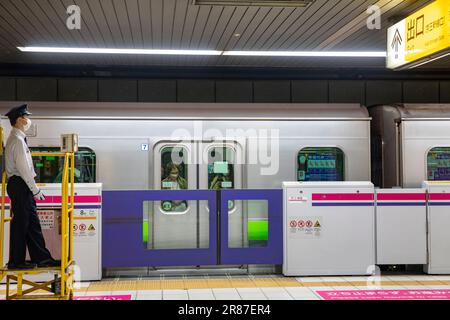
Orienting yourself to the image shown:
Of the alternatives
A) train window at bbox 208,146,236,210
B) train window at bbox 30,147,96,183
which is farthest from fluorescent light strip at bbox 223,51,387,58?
train window at bbox 30,147,96,183

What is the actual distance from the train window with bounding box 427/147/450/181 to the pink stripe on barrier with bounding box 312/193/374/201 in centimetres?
147

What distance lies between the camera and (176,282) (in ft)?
23.5

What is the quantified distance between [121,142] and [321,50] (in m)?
3.43

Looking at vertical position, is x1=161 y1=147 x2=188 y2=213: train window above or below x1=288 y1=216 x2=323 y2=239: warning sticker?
above

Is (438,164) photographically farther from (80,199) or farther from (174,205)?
(80,199)

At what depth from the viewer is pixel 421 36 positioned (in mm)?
5617

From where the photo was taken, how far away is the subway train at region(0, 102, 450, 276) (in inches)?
305

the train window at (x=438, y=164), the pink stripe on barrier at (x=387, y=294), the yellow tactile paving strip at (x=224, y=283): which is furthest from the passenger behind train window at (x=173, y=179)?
the train window at (x=438, y=164)

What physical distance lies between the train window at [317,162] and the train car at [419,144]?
88 cm

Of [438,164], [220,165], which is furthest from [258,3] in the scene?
[438,164]

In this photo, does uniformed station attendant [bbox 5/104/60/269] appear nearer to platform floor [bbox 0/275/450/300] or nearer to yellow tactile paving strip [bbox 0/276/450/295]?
platform floor [bbox 0/275/450/300]

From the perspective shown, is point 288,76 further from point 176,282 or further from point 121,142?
point 176,282

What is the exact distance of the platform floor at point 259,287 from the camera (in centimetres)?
626
